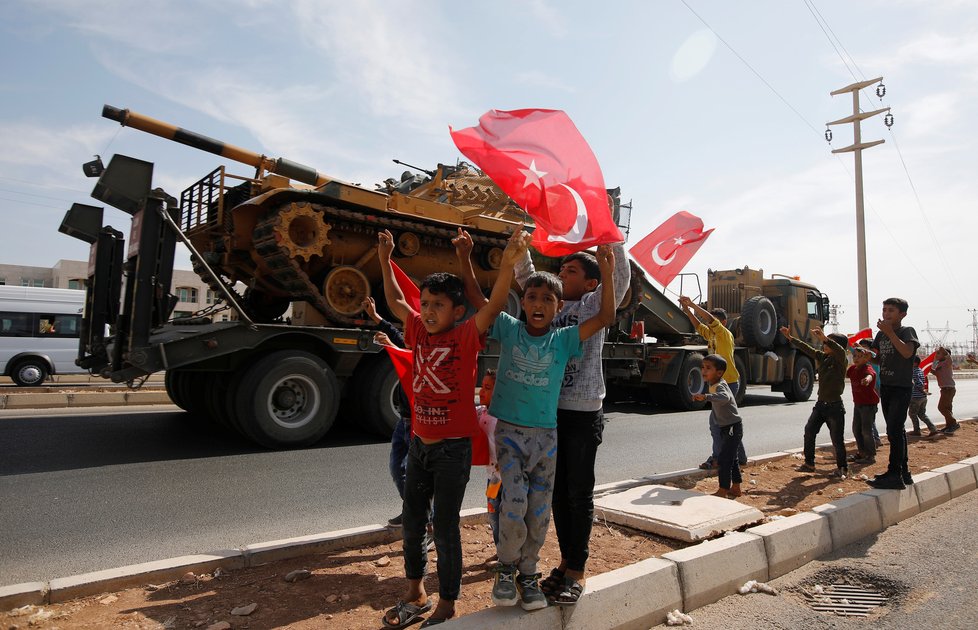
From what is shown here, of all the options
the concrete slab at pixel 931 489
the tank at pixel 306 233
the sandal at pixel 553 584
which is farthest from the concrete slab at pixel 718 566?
the tank at pixel 306 233

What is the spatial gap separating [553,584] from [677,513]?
177 centimetres

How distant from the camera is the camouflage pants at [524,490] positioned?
2.86m

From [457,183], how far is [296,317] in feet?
14.6

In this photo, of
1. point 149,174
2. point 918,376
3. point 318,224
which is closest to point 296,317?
→ point 318,224

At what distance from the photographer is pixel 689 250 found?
201 inches

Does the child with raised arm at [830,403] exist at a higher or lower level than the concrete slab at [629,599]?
higher

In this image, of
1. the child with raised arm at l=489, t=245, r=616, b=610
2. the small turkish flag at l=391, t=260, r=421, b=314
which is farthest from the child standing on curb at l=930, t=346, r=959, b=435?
the small turkish flag at l=391, t=260, r=421, b=314

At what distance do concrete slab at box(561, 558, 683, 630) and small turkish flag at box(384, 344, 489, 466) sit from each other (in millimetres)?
757

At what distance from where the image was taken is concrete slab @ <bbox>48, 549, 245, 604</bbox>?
3.08 meters

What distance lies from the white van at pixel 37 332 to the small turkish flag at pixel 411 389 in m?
16.2

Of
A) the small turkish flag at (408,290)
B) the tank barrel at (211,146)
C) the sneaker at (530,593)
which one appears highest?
the tank barrel at (211,146)

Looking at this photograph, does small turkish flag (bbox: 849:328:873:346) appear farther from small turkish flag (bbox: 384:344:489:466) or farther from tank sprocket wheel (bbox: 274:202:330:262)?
tank sprocket wheel (bbox: 274:202:330:262)

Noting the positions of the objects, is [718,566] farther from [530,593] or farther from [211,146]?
[211,146]

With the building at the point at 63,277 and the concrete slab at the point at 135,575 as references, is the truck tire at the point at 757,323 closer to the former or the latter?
the concrete slab at the point at 135,575
